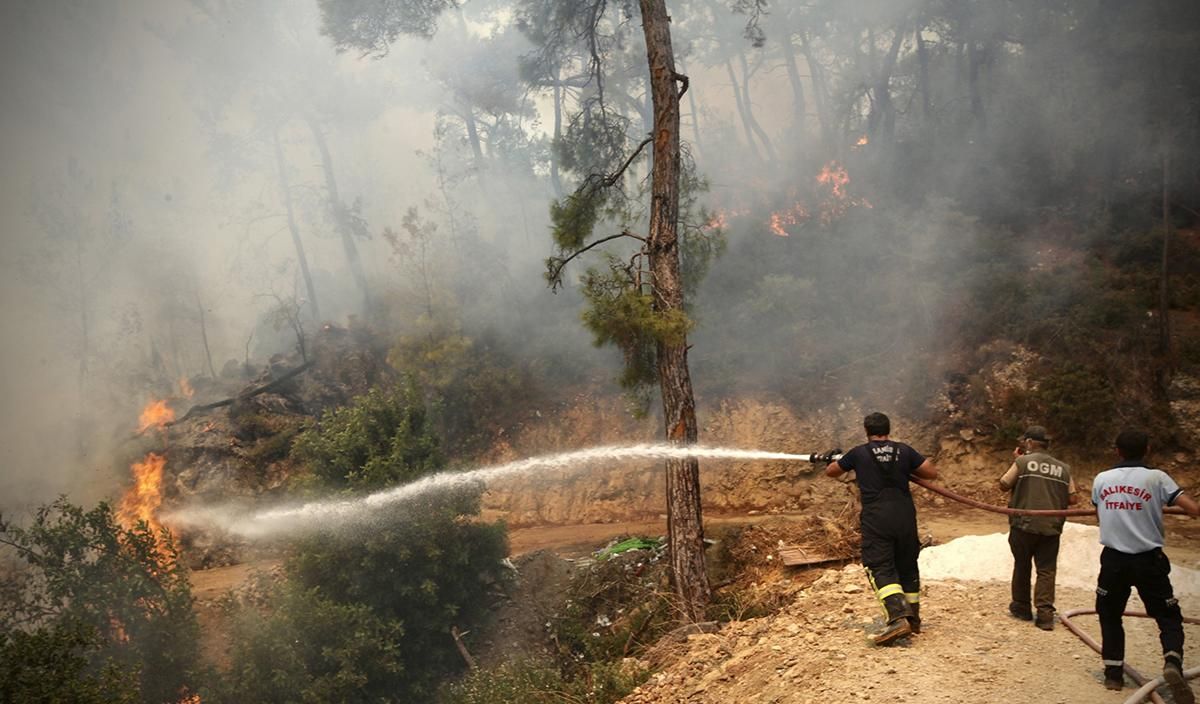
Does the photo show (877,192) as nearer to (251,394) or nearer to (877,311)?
(877,311)

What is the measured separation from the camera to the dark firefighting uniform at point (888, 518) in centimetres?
576

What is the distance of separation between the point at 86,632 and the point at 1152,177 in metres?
26.8

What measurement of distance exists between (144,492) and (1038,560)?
2683 cm

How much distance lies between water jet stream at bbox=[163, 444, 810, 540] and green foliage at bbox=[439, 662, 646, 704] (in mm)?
3746

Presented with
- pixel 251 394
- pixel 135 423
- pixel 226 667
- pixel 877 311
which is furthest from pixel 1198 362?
pixel 135 423

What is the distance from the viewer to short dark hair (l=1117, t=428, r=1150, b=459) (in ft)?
15.5

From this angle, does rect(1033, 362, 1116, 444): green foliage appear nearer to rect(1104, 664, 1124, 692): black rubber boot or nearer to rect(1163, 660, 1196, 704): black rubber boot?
rect(1104, 664, 1124, 692): black rubber boot

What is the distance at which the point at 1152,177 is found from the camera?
19.7 m

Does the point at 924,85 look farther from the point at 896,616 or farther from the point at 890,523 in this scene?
the point at 896,616

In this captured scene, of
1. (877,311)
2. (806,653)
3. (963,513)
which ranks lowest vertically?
(963,513)

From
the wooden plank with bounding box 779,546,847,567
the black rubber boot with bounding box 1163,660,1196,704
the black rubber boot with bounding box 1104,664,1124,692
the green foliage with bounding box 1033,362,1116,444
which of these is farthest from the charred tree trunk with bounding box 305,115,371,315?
the black rubber boot with bounding box 1163,660,1196,704

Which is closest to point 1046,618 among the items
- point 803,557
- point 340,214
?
point 803,557

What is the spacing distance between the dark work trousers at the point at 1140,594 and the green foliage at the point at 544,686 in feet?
14.1

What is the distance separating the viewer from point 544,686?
899 cm
